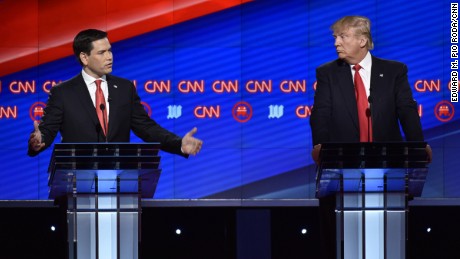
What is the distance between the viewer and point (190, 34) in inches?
306

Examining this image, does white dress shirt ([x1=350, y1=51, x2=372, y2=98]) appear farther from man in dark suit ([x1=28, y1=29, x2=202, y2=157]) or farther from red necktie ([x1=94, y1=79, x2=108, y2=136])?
red necktie ([x1=94, y1=79, x2=108, y2=136])

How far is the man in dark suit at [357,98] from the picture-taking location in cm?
509

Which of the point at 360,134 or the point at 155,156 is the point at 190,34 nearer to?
the point at 360,134

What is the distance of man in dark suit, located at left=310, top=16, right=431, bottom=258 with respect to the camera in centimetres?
509

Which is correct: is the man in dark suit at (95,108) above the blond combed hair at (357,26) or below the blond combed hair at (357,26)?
below

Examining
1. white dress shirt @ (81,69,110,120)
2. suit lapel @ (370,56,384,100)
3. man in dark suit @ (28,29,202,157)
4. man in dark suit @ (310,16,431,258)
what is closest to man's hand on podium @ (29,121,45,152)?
man in dark suit @ (28,29,202,157)

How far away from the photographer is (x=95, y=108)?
17.4ft

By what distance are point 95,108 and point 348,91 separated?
1.36 m

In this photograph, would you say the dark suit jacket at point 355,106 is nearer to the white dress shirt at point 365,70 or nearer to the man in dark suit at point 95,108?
the white dress shirt at point 365,70

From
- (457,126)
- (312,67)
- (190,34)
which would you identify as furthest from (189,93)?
(457,126)

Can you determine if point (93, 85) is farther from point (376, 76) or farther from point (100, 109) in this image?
point (376, 76)

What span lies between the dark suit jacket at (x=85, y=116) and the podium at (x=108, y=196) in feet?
1.96
